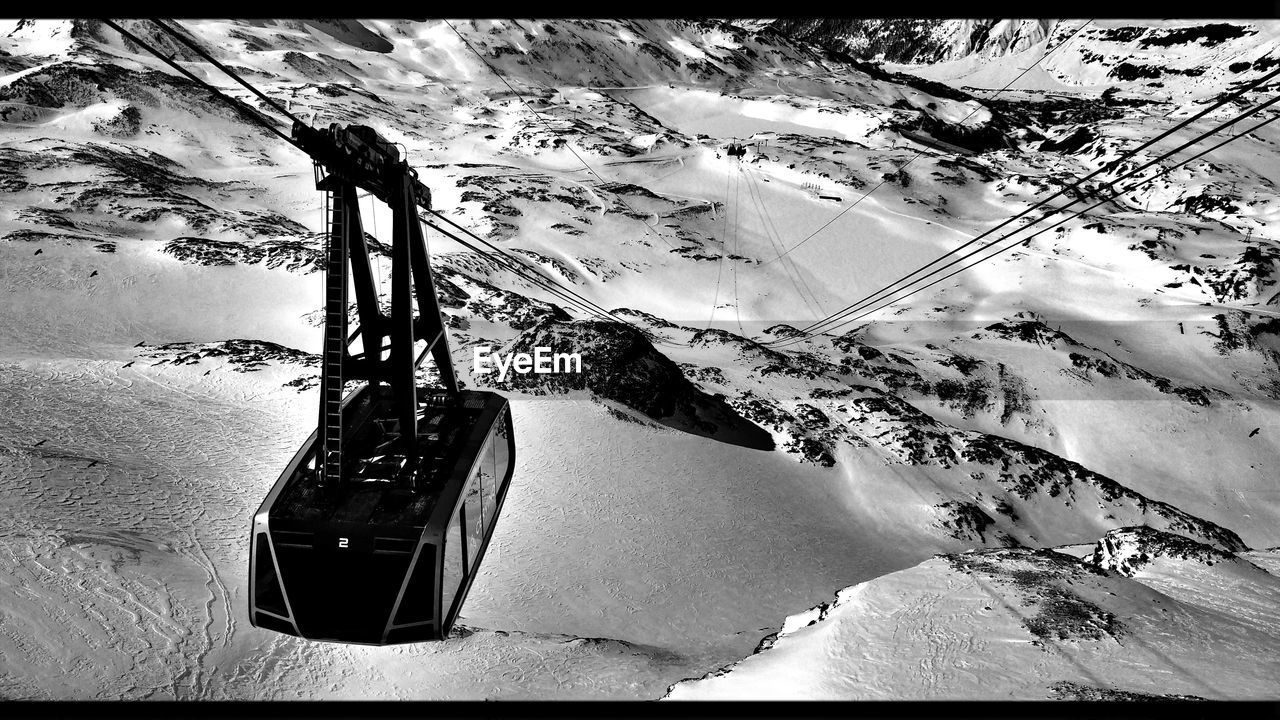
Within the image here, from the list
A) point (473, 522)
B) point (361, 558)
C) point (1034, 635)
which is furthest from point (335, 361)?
point (1034, 635)

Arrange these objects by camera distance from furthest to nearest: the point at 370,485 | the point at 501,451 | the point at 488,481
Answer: the point at 501,451 → the point at 488,481 → the point at 370,485

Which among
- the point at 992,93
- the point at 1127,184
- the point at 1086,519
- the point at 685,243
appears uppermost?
the point at 992,93

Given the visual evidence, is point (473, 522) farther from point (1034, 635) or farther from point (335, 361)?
point (1034, 635)

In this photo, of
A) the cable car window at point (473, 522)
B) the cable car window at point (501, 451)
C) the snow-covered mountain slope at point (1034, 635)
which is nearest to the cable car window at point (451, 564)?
the cable car window at point (473, 522)
